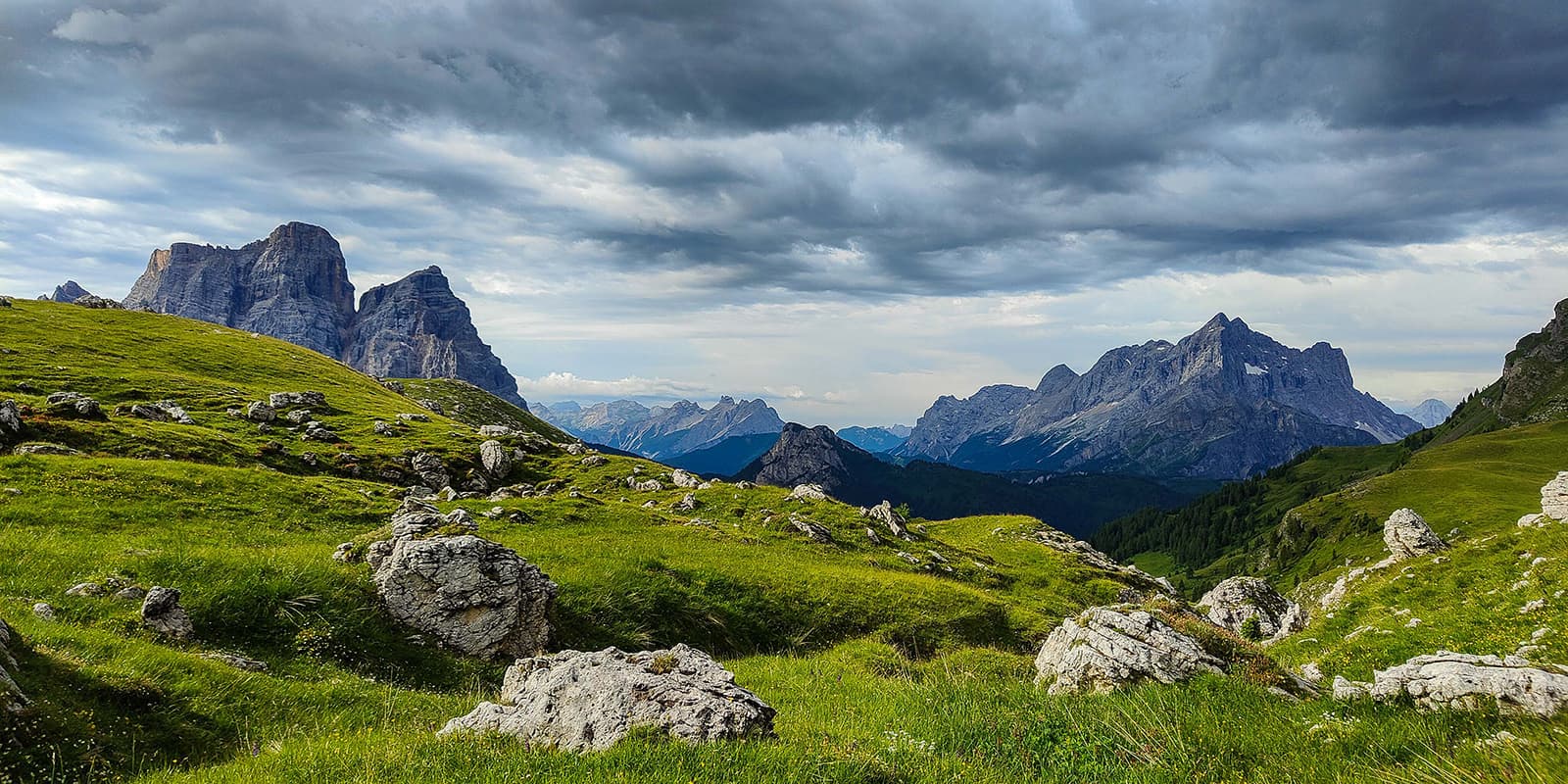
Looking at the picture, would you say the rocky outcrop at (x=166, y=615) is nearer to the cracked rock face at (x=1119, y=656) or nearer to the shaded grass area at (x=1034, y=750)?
the shaded grass area at (x=1034, y=750)

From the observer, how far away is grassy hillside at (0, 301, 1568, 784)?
8656 mm

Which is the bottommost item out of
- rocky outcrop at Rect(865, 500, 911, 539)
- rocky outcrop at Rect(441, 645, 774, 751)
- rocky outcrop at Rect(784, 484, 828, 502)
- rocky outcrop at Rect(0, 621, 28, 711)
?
rocky outcrop at Rect(865, 500, 911, 539)

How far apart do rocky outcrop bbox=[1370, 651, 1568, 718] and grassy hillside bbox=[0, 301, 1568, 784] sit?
40 centimetres

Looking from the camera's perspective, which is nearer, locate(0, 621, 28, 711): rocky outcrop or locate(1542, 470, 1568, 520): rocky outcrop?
locate(0, 621, 28, 711): rocky outcrop

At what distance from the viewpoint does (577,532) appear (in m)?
40.1

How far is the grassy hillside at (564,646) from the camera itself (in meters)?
8.66

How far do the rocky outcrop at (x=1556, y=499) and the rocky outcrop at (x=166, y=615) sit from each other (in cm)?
5267

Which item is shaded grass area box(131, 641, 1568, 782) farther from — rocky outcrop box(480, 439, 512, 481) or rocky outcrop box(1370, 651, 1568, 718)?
Answer: rocky outcrop box(480, 439, 512, 481)

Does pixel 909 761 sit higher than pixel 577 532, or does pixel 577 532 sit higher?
pixel 909 761

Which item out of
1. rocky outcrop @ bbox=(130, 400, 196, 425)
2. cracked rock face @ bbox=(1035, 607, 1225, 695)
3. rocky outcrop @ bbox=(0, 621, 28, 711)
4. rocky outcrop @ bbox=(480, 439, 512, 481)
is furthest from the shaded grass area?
rocky outcrop @ bbox=(130, 400, 196, 425)

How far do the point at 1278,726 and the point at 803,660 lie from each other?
1531cm

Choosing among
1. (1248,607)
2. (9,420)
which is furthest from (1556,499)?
(9,420)

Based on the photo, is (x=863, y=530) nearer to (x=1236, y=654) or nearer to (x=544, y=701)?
(x=1236, y=654)

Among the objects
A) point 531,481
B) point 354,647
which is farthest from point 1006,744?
point 531,481
